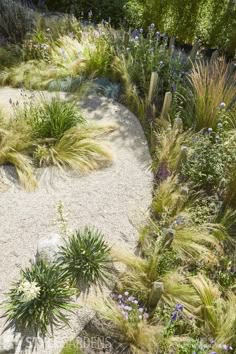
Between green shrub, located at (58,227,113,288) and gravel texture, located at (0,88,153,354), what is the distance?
0.29 meters

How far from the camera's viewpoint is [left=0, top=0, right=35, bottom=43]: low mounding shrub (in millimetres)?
6457

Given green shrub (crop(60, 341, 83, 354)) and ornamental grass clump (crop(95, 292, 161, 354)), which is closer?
green shrub (crop(60, 341, 83, 354))

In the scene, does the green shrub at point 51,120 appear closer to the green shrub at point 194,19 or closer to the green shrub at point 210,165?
the green shrub at point 210,165

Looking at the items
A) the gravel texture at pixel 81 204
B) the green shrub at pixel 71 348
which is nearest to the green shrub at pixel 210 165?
the gravel texture at pixel 81 204

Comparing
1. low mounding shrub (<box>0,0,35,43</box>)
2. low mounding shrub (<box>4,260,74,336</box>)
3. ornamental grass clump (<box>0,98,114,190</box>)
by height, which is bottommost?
low mounding shrub (<box>4,260,74,336</box>)

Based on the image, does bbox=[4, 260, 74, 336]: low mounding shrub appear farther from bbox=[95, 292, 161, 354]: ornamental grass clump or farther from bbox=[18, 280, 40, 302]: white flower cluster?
bbox=[95, 292, 161, 354]: ornamental grass clump

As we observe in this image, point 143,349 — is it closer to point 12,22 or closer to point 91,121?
point 91,121

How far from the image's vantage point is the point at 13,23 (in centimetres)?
653

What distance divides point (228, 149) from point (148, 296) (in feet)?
6.60

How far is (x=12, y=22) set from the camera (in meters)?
6.52

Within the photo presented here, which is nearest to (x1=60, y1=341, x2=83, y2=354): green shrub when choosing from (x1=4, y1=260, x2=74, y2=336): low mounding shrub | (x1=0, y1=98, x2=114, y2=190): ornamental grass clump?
(x1=4, y1=260, x2=74, y2=336): low mounding shrub

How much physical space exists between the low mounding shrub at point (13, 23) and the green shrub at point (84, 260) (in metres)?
4.25

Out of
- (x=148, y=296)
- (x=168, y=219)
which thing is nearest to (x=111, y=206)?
(x=168, y=219)

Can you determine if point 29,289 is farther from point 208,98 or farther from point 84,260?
point 208,98
